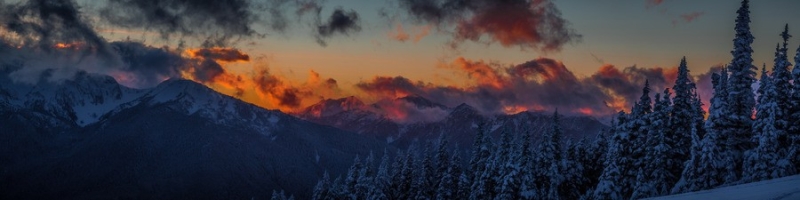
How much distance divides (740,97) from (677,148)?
21.8 ft

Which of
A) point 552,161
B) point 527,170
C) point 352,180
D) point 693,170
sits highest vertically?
point 552,161

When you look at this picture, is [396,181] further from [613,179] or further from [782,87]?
[782,87]

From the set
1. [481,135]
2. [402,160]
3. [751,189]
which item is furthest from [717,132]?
[402,160]

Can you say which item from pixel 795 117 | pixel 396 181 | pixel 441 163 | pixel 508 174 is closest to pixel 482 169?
pixel 441 163

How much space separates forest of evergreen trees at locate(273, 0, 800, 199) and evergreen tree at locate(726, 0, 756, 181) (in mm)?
65

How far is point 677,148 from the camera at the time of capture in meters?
50.1

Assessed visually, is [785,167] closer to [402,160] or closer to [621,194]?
[621,194]

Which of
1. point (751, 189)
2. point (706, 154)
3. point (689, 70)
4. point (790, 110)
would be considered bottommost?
point (751, 189)

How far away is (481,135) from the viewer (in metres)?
75.9

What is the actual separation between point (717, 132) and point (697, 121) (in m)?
6.13

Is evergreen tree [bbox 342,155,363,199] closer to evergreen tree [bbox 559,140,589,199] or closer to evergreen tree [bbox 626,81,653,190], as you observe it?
evergreen tree [bbox 559,140,589,199]

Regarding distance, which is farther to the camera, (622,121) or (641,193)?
(622,121)

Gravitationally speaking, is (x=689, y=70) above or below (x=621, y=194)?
above

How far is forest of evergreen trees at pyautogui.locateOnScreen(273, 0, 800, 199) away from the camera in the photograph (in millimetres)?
42531
